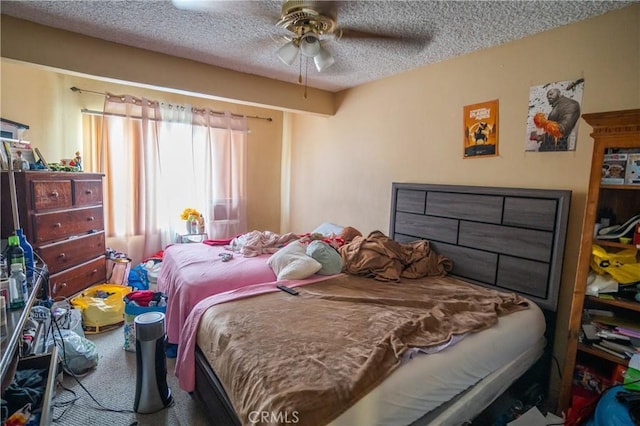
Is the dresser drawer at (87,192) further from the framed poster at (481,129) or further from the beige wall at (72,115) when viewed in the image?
the framed poster at (481,129)

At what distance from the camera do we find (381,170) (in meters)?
3.17

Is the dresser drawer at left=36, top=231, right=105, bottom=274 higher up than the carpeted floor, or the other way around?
the dresser drawer at left=36, top=231, right=105, bottom=274

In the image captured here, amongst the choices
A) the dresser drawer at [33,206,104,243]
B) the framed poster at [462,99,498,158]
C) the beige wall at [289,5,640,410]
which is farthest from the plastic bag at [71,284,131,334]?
the framed poster at [462,99,498,158]

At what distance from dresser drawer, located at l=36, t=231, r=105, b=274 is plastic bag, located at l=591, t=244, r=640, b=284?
375 centimetres

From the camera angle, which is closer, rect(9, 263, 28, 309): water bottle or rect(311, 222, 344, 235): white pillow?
rect(9, 263, 28, 309): water bottle

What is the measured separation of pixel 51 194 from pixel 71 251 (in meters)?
0.53

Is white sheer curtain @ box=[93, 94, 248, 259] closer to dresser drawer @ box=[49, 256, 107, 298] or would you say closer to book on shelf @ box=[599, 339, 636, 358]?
dresser drawer @ box=[49, 256, 107, 298]

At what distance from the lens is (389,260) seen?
7.87ft

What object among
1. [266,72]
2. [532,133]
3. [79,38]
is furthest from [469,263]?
[79,38]

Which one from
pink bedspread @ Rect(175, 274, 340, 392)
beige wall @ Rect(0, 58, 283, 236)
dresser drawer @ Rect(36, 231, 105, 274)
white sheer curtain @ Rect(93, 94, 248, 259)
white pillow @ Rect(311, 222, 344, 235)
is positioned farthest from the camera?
white sheer curtain @ Rect(93, 94, 248, 259)

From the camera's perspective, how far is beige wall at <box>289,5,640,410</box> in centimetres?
182

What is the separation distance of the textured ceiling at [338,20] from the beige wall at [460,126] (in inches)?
5.6

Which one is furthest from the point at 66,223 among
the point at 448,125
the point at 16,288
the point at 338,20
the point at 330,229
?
the point at 448,125

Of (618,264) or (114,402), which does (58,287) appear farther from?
(618,264)
